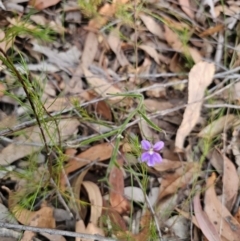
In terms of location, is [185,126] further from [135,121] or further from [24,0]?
[24,0]

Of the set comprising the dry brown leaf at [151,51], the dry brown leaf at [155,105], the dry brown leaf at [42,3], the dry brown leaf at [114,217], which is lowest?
the dry brown leaf at [114,217]

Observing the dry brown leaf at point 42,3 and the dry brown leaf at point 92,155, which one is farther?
the dry brown leaf at point 42,3

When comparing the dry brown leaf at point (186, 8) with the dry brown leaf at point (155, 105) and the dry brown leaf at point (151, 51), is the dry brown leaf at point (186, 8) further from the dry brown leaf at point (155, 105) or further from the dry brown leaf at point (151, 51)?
the dry brown leaf at point (155, 105)

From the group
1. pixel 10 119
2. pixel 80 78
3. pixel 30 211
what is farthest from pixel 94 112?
pixel 30 211

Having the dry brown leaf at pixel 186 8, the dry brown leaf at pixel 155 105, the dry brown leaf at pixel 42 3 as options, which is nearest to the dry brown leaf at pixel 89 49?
A: the dry brown leaf at pixel 42 3

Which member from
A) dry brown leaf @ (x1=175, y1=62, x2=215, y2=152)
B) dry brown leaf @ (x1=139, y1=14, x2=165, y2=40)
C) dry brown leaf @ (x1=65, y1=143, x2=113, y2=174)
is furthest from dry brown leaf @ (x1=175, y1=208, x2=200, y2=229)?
dry brown leaf @ (x1=139, y1=14, x2=165, y2=40)

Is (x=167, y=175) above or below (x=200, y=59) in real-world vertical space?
below

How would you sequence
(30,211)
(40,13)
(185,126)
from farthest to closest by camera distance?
(40,13), (185,126), (30,211)
